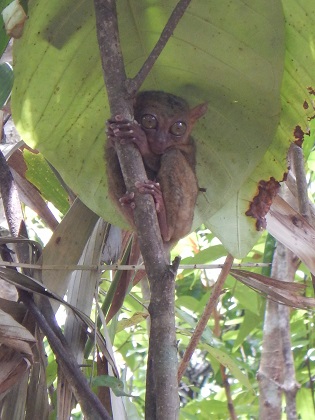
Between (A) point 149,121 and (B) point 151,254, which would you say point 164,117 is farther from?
(B) point 151,254

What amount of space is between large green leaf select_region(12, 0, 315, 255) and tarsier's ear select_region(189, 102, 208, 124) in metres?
0.02

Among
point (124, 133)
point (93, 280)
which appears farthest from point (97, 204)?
point (124, 133)

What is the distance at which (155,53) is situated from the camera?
50.1 inches

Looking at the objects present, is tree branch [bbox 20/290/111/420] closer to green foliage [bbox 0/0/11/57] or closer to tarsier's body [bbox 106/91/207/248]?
tarsier's body [bbox 106/91/207/248]

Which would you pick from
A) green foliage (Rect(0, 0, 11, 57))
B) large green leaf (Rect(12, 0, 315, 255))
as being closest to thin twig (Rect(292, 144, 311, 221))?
large green leaf (Rect(12, 0, 315, 255))

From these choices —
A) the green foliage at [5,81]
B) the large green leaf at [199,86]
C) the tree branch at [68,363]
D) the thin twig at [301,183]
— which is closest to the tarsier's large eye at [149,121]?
the large green leaf at [199,86]

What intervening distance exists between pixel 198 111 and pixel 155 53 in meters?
0.52

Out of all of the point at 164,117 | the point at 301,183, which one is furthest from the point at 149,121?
the point at 301,183

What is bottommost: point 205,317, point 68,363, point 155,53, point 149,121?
point 68,363

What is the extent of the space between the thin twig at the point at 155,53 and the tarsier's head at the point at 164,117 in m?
0.48

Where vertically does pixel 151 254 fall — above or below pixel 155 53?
below

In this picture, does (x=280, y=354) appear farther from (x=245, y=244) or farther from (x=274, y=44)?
(x=274, y=44)

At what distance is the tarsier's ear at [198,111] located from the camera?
177 centimetres

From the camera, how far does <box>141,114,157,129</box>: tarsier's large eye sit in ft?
6.92
